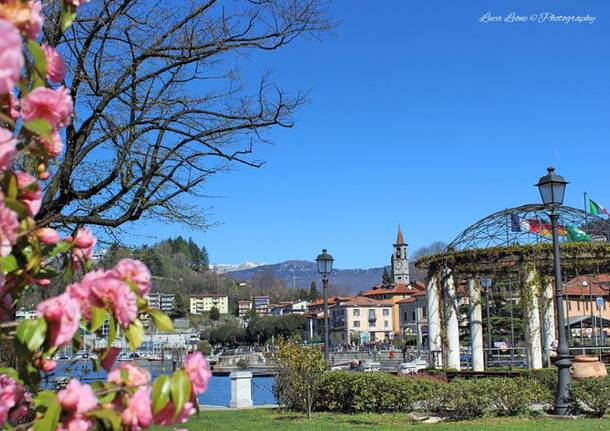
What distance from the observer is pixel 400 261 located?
14838cm

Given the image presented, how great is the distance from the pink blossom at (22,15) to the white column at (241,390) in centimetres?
1605

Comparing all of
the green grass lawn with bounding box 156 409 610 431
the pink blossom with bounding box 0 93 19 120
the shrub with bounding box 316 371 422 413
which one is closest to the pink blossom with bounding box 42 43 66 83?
the pink blossom with bounding box 0 93 19 120

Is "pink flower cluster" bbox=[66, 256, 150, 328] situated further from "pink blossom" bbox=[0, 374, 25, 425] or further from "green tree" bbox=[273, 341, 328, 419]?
"green tree" bbox=[273, 341, 328, 419]

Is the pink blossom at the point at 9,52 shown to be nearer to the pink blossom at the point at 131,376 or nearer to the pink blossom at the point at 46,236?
the pink blossom at the point at 46,236

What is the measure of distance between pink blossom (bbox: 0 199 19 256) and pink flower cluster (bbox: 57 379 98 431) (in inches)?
16.5

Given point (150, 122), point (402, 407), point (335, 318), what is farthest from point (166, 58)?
point (335, 318)

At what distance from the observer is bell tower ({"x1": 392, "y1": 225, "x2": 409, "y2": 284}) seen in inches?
5842

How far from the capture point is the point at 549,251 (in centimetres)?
2005

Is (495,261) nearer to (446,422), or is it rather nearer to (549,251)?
(549,251)

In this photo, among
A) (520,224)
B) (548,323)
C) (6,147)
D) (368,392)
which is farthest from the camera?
(548,323)

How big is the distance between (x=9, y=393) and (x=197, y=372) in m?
0.51

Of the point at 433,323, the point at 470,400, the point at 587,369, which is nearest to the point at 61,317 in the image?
the point at 470,400

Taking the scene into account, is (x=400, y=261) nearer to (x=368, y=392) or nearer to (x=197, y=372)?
(x=368, y=392)

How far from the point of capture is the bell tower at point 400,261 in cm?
14838
